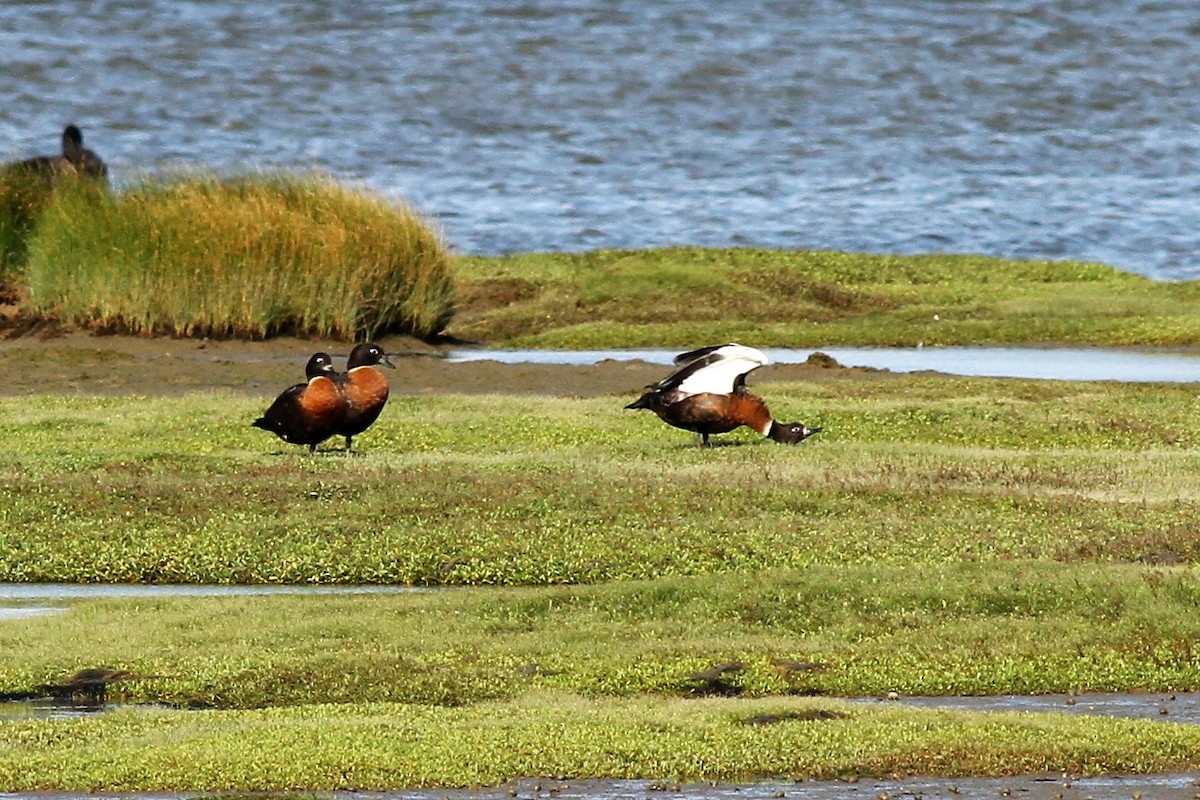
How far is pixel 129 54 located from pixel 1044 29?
27548mm

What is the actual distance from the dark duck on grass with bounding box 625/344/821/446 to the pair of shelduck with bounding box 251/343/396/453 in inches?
82.7

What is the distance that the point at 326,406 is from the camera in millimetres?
18266

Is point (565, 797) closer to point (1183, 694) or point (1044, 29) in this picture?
point (1183, 694)

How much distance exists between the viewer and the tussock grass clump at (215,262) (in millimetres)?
27938

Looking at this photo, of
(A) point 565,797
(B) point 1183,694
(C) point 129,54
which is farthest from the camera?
(C) point 129,54

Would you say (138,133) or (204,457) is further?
(138,133)

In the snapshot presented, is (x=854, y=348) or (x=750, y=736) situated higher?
(x=750, y=736)

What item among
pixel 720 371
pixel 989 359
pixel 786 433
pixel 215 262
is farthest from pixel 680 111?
pixel 720 371

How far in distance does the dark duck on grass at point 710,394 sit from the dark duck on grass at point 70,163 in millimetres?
13236

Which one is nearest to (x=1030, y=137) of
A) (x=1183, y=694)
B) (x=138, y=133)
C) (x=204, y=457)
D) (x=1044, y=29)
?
(x=1044, y=29)

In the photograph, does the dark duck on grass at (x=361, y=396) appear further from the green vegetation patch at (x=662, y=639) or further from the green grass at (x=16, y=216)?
the green grass at (x=16, y=216)

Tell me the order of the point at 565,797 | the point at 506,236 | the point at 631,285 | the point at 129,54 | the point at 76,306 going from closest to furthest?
the point at 565,797 < the point at 76,306 < the point at 631,285 < the point at 506,236 < the point at 129,54

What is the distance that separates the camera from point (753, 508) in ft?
54.1

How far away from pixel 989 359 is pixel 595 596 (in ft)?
50.9
